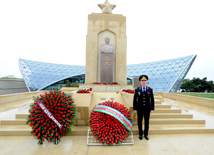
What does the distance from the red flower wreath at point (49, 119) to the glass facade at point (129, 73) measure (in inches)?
1142

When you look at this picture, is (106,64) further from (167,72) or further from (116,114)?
(167,72)

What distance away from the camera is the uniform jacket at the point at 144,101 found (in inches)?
145

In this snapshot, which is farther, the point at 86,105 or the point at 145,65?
the point at 145,65

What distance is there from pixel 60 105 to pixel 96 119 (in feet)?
3.74

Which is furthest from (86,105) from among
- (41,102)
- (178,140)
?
(178,140)

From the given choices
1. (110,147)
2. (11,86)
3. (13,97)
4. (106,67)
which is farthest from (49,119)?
(11,86)

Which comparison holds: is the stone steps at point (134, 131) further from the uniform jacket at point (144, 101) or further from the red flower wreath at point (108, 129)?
the uniform jacket at point (144, 101)

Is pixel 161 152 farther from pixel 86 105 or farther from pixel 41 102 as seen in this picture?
pixel 41 102

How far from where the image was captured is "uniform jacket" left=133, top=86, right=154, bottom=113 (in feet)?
12.1

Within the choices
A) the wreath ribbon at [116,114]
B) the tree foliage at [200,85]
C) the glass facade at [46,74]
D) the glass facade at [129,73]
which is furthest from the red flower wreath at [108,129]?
the tree foliage at [200,85]

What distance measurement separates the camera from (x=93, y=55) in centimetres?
1213

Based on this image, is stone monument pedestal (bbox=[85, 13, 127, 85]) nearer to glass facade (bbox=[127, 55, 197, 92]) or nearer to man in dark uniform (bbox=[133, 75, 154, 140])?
man in dark uniform (bbox=[133, 75, 154, 140])

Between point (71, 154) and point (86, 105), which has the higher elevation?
point (86, 105)

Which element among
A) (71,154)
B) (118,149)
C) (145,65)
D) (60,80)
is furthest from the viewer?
(145,65)
